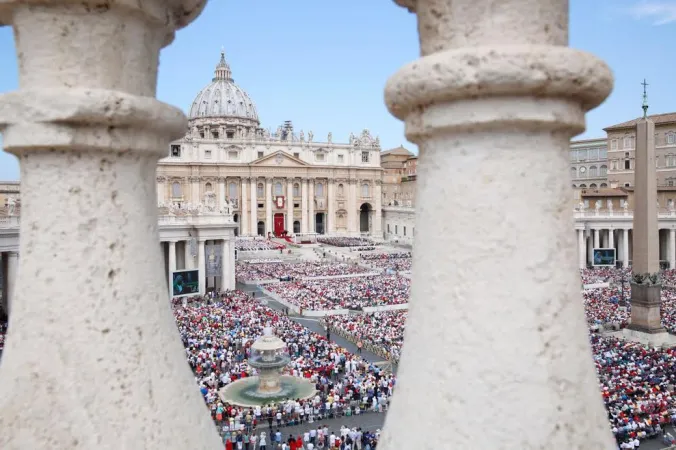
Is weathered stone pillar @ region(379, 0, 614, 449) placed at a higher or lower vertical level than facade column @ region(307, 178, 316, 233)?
lower

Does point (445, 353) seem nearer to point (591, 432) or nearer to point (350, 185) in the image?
point (591, 432)

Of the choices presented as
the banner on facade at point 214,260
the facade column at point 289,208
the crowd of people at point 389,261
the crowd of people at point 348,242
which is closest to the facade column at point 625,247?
the crowd of people at point 389,261

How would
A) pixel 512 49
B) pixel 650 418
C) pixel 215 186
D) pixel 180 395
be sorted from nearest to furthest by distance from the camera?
1. pixel 512 49
2. pixel 180 395
3. pixel 650 418
4. pixel 215 186

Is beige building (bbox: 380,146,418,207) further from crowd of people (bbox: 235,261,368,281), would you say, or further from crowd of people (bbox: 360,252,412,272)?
crowd of people (bbox: 235,261,368,281)

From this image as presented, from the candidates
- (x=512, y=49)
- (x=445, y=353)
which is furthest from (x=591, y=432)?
(x=512, y=49)

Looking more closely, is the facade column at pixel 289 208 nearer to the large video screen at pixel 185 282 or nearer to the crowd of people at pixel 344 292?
the crowd of people at pixel 344 292

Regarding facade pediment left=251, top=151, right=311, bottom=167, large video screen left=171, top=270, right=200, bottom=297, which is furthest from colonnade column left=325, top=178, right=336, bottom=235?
large video screen left=171, top=270, right=200, bottom=297

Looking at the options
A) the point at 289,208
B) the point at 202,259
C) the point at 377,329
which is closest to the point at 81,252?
the point at 377,329
